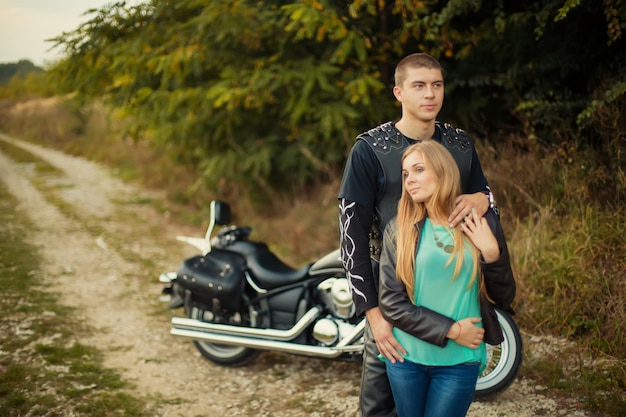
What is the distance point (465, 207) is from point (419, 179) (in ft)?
0.61

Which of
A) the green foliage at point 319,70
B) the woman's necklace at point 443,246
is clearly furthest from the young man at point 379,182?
the green foliage at point 319,70

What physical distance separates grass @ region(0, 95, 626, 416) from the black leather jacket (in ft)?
5.83

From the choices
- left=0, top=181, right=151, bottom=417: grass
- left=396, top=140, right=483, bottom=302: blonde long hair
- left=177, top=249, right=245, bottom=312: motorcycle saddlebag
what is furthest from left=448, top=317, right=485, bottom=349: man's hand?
left=0, top=181, right=151, bottom=417: grass

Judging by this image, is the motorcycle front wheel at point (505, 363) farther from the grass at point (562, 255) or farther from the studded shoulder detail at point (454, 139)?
the studded shoulder detail at point (454, 139)

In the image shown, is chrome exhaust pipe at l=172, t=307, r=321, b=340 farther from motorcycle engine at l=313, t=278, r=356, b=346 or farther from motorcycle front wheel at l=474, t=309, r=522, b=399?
motorcycle front wheel at l=474, t=309, r=522, b=399

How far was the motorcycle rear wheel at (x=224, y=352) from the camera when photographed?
4.20 m

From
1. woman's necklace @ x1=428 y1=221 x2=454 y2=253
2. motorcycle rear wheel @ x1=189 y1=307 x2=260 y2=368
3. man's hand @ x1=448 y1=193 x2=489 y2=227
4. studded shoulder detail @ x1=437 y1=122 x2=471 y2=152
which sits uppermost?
studded shoulder detail @ x1=437 y1=122 x2=471 y2=152

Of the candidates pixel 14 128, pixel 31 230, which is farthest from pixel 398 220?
pixel 14 128

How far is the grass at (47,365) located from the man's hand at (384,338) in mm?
1973

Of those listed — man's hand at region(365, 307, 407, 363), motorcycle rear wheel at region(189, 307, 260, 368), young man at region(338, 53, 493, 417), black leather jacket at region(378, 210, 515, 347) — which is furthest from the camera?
motorcycle rear wheel at region(189, 307, 260, 368)

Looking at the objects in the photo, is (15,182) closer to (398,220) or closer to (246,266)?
(246,266)

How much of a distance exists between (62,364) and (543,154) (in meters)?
4.37

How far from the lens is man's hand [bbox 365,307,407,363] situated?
2.19m

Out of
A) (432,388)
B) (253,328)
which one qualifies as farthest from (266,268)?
(432,388)
